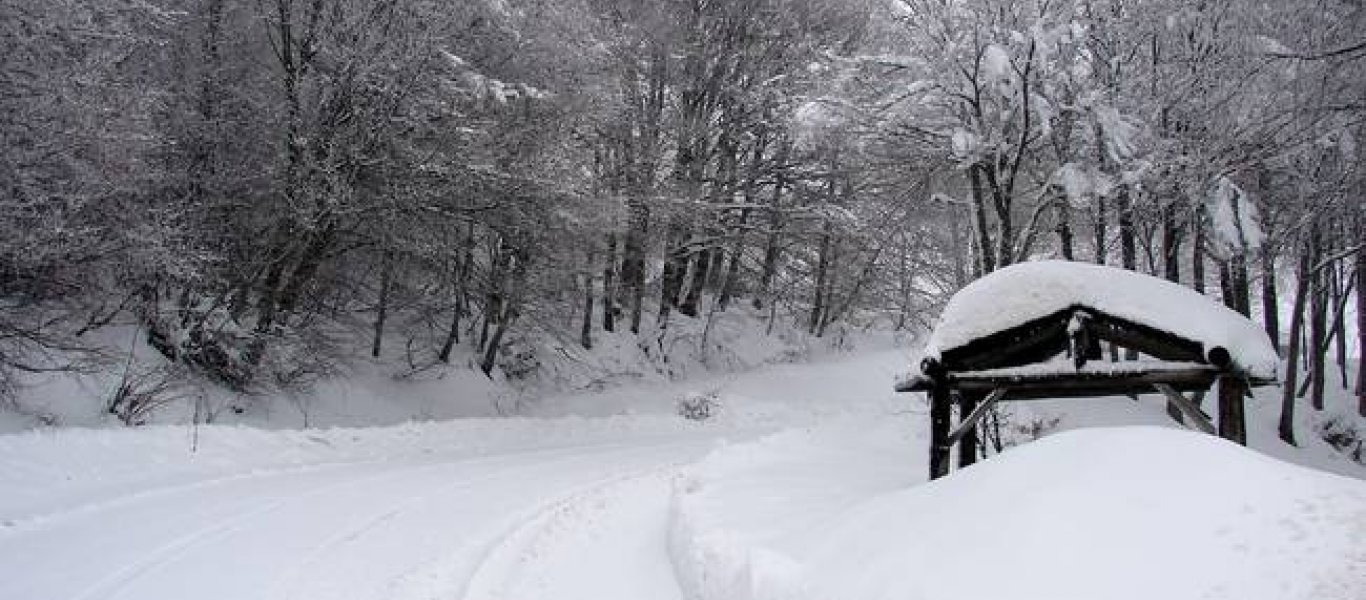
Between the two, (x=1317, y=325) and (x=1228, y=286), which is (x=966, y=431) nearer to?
(x=1228, y=286)

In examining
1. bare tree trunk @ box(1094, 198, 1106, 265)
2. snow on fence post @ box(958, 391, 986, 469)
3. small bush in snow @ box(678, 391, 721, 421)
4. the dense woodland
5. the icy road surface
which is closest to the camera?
the icy road surface

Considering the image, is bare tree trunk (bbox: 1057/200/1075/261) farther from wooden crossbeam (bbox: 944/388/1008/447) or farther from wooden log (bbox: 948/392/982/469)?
wooden crossbeam (bbox: 944/388/1008/447)

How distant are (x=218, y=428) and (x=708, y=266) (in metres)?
19.3

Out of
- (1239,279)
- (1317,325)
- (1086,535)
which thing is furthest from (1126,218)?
(1086,535)

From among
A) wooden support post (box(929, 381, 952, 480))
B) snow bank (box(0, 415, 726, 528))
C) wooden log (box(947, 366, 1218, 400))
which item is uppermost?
wooden log (box(947, 366, 1218, 400))

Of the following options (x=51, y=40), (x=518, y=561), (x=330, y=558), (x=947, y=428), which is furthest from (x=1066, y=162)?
(x=51, y=40)

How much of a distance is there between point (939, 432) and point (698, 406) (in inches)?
527

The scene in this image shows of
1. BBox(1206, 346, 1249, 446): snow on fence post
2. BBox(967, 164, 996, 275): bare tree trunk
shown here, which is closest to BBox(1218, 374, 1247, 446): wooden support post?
BBox(1206, 346, 1249, 446): snow on fence post

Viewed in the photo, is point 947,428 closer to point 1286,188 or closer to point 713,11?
point 1286,188

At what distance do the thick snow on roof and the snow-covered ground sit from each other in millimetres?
1973

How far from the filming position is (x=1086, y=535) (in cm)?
482

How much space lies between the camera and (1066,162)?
54.5ft

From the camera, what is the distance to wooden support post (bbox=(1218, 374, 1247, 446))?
8820 millimetres

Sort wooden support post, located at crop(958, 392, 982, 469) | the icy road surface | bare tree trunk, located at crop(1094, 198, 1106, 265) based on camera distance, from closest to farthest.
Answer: the icy road surface < wooden support post, located at crop(958, 392, 982, 469) < bare tree trunk, located at crop(1094, 198, 1106, 265)
